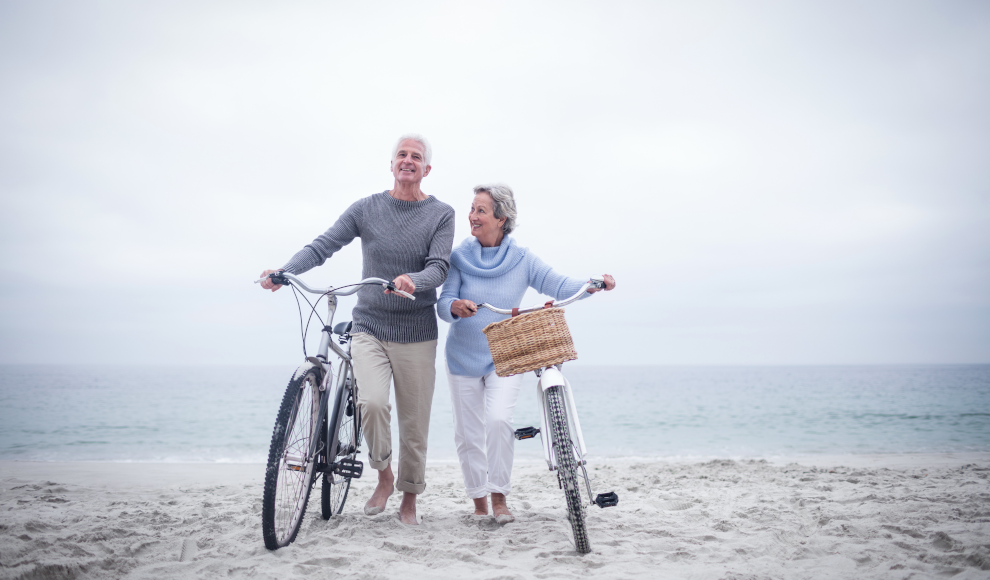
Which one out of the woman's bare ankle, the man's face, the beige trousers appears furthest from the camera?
the woman's bare ankle

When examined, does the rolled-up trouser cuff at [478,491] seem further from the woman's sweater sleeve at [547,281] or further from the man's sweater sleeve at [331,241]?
the man's sweater sleeve at [331,241]

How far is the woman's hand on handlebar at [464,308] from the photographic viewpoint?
316 centimetres

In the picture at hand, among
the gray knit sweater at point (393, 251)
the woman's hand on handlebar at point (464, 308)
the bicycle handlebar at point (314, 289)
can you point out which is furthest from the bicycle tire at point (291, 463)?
the woman's hand on handlebar at point (464, 308)

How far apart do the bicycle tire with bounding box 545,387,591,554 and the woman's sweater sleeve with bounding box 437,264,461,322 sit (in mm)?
844

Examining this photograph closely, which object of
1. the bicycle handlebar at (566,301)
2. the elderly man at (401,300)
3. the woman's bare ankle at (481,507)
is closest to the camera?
the bicycle handlebar at (566,301)

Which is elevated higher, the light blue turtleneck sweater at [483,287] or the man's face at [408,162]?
the man's face at [408,162]

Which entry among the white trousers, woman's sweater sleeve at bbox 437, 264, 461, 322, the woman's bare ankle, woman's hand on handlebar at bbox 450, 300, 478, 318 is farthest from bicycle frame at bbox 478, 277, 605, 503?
the woman's bare ankle

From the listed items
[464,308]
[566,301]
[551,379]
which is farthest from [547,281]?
[551,379]

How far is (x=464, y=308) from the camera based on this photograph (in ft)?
10.4

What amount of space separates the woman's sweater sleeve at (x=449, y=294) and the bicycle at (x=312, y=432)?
486 mm

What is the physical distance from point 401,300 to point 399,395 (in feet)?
2.03

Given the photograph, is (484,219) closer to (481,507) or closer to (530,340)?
(530,340)

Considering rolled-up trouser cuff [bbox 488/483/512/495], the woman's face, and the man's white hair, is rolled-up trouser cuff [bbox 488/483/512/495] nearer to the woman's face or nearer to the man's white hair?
the woman's face

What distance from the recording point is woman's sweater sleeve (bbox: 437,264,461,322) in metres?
3.39
